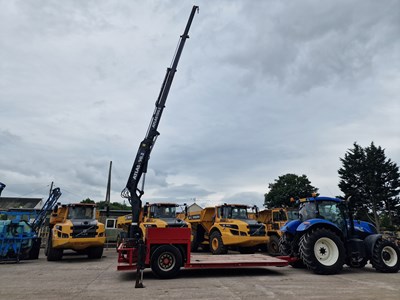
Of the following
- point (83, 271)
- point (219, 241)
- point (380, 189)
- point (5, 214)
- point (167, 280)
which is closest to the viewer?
point (167, 280)

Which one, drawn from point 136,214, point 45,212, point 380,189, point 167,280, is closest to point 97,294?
point 167,280

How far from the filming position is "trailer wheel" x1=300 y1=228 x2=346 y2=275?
927 centimetres

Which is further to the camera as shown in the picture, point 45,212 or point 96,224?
point 45,212

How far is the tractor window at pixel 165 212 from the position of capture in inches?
579

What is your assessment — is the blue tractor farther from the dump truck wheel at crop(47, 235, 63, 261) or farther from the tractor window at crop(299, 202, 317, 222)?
the dump truck wheel at crop(47, 235, 63, 261)

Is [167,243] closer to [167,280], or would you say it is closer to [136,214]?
[167,280]

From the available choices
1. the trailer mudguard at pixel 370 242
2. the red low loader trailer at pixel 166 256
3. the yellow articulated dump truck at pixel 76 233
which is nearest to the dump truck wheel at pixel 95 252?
the yellow articulated dump truck at pixel 76 233

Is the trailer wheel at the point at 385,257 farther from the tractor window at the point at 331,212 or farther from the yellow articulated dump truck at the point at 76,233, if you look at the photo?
the yellow articulated dump truck at the point at 76,233

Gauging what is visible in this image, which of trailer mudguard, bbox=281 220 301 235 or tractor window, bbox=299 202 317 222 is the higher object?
tractor window, bbox=299 202 317 222

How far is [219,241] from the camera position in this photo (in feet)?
45.1

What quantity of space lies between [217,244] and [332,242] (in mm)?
5560

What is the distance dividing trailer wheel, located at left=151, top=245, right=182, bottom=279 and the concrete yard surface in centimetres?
25

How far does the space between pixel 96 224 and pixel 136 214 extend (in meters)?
4.09

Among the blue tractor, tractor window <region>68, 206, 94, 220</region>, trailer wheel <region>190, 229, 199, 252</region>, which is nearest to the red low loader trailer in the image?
the blue tractor
